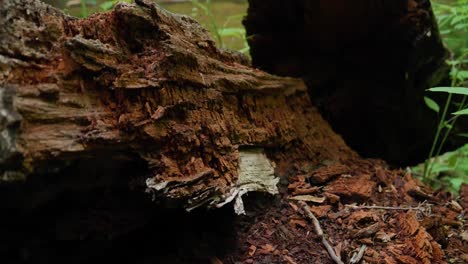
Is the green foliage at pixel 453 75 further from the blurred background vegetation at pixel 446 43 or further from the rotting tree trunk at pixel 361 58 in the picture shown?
the rotting tree trunk at pixel 361 58

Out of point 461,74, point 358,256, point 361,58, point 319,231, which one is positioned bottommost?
point 358,256

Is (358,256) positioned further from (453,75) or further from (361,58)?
(453,75)

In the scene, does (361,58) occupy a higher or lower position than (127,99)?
higher

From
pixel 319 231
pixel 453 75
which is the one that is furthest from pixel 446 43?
pixel 319 231

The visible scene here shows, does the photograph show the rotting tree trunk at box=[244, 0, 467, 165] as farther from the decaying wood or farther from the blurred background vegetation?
the decaying wood

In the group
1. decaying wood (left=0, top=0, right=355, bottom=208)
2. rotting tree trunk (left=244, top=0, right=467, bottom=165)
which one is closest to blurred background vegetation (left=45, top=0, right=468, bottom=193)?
rotting tree trunk (left=244, top=0, right=467, bottom=165)

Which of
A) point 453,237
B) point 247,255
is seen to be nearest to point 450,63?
point 453,237

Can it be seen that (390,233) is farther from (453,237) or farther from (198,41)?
(198,41)
